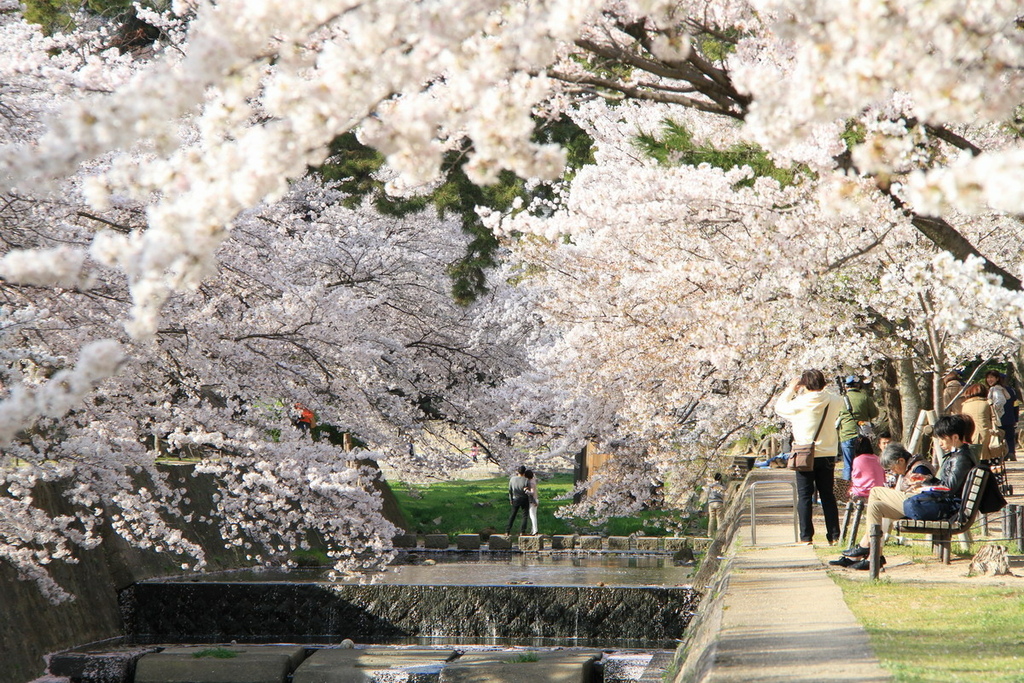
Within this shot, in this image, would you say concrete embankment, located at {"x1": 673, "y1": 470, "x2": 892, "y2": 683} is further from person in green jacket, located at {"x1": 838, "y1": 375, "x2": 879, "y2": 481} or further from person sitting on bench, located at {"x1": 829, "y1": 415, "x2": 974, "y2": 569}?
person in green jacket, located at {"x1": 838, "y1": 375, "x2": 879, "y2": 481}

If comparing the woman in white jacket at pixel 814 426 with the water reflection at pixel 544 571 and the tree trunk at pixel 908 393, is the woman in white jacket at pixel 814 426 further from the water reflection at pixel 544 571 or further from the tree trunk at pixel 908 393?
the water reflection at pixel 544 571

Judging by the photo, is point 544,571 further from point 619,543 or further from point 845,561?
point 845,561

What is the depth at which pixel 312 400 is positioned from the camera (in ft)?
31.8

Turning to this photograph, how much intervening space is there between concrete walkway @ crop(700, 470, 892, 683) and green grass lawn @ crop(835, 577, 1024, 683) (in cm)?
12

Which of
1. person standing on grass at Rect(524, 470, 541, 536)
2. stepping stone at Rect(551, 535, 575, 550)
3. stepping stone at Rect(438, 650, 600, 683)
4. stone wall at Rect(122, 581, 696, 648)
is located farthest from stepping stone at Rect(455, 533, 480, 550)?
stepping stone at Rect(438, 650, 600, 683)

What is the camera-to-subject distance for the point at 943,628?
5.55 meters

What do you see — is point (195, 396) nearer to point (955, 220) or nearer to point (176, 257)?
point (176, 257)

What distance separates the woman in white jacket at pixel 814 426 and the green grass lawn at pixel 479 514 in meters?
9.45

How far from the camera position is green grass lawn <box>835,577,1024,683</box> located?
4.60 m

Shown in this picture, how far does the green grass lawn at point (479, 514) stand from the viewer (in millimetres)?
19844

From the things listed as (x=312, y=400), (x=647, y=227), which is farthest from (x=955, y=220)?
(x=312, y=400)

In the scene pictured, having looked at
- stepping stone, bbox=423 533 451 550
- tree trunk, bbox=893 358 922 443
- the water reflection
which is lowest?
the water reflection

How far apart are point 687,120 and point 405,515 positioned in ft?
44.0

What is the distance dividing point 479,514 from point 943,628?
54.6 feet
